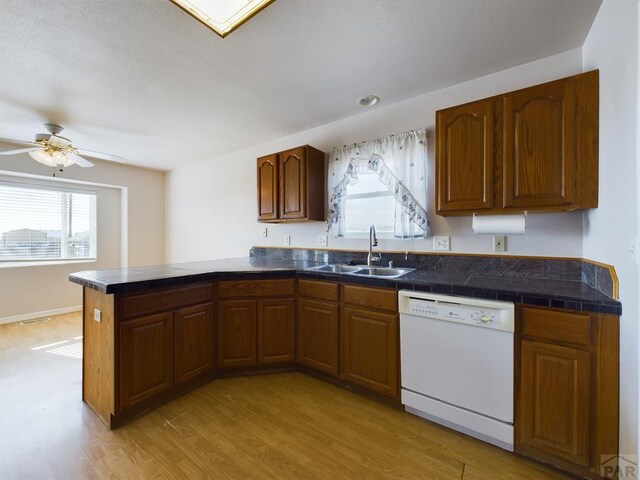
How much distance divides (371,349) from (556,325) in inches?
41.6

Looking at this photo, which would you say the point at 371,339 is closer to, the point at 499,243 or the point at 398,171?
the point at 499,243

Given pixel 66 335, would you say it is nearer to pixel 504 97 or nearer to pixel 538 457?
pixel 538 457

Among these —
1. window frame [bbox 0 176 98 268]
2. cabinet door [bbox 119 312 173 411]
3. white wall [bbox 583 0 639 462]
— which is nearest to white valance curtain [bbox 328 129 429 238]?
white wall [bbox 583 0 639 462]

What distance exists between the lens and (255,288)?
2.29m

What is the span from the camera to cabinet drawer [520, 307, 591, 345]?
1281mm

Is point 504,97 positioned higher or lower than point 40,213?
higher

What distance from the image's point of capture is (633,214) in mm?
1076

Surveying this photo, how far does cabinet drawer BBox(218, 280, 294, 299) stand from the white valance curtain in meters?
0.83

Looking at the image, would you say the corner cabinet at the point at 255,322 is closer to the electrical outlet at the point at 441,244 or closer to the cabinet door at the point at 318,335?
the cabinet door at the point at 318,335

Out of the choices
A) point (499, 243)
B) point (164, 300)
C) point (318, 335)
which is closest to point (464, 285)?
point (499, 243)

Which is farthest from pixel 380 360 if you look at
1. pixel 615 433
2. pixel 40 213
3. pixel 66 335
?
pixel 40 213

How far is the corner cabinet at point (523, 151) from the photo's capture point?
1.51 metres

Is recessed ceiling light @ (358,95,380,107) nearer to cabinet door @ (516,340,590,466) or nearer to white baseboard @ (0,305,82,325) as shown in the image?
cabinet door @ (516,340,590,466)

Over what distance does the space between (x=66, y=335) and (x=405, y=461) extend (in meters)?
3.88
